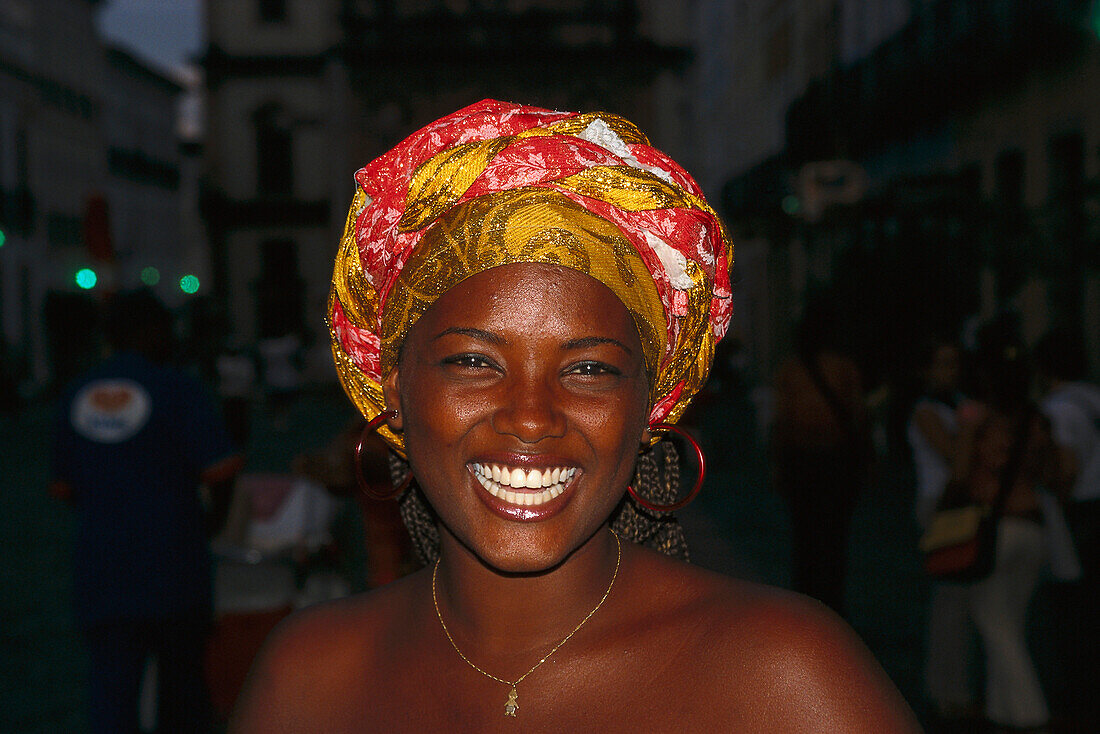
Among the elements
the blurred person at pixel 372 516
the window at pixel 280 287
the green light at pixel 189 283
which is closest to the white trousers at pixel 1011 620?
the blurred person at pixel 372 516

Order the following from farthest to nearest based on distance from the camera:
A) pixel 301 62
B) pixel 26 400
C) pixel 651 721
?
pixel 301 62 < pixel 26 400 < pixel 651 721

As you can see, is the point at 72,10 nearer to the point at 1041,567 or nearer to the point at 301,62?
the point at 301,62

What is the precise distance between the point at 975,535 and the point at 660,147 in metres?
30.6

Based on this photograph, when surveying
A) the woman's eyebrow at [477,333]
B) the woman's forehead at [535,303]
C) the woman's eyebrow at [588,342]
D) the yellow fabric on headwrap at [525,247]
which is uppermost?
the yellow fabric on headwrap at [525,247]

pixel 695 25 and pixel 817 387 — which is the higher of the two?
pixel 695 25

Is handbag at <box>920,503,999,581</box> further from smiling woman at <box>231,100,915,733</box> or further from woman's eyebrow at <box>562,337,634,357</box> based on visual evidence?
woman's eyebrow at <box>562,337,634,357</box>

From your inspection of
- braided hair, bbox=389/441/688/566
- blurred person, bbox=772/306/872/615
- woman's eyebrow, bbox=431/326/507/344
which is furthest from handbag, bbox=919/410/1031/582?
woman's eyebrow, bbox=431/326/507/344

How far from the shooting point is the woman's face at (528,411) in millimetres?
1763

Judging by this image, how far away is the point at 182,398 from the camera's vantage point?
452cm

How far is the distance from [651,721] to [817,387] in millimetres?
4835

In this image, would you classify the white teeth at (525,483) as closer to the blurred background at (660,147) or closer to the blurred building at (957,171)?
the blurred background at (660,147)

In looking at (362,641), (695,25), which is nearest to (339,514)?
(362,641)

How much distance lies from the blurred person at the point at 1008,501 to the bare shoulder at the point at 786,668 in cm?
357

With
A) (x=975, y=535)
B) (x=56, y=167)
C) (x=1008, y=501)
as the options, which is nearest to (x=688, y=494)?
(x=975, y=535)
